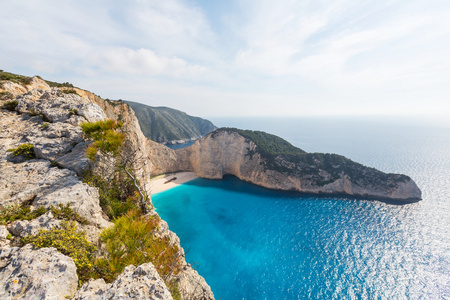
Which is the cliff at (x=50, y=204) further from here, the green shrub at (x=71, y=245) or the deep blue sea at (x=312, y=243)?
the deep blue sea at (x=312, y=243)

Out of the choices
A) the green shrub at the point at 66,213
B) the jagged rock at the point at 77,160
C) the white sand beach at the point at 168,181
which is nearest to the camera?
the green shrub at the point at 66,213

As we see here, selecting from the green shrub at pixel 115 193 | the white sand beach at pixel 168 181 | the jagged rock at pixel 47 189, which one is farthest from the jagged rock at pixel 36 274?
the white sand beach at pixel 168 181

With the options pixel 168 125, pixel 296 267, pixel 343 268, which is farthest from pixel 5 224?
pixel 168 125

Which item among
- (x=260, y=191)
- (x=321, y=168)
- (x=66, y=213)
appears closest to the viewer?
(x=66, y=213)

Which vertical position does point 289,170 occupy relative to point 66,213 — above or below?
below

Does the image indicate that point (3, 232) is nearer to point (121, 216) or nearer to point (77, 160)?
point (121, 216)

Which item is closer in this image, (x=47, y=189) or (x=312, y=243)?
(x=47, y=189)

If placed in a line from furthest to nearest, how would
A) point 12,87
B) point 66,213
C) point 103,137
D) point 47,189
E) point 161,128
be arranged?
point 161,128 → point 12,87 → point 103,137 → point 47,189 → point 66,213

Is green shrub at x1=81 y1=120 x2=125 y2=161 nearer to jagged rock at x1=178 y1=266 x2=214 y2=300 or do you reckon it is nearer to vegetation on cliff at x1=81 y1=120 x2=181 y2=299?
vegetation on cliff at x1=81 y1=120 x2=181 y2=299

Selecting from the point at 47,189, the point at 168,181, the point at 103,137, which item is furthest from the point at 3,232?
the point at 168,181
